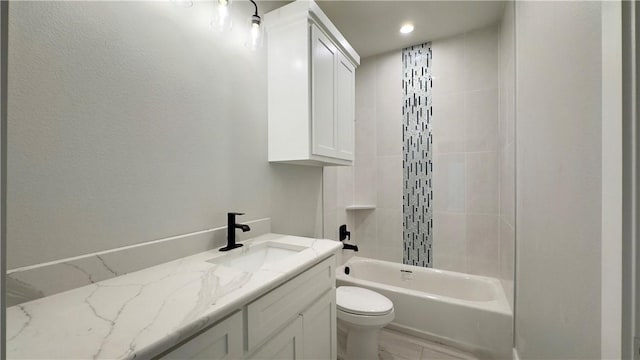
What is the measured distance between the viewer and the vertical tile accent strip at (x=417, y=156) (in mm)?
2361

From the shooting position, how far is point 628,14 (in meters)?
0.42

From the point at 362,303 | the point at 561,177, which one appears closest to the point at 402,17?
the point at 561,177

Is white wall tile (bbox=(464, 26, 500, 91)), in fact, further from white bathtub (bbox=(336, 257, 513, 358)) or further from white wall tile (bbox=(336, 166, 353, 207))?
white bathtub (bbox=(336, 257, 513, 358))

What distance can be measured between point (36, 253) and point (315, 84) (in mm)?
1360

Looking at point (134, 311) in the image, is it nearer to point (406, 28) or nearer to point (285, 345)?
point (285, 345)

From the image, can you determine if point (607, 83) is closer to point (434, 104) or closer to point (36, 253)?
point (36, 253)

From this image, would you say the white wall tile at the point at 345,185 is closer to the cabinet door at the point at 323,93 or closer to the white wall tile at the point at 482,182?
the cabinet door at the point at 323,93

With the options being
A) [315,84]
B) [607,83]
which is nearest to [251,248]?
[315,84]

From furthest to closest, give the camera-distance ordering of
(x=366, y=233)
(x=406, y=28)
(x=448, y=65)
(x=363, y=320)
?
(x=366, y=233) < (x=448, y=65) < (x=406, y=28) < (x=363, y=320)

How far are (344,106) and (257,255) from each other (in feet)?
3.98

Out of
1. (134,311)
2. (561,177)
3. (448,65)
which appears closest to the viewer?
(134,311)

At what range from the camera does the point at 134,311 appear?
22.9 inches

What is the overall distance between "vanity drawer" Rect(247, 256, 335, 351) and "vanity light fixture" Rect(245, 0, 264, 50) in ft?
4.28

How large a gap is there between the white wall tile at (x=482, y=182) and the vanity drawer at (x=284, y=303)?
5.70 ft
